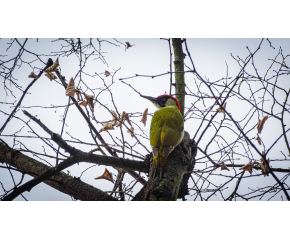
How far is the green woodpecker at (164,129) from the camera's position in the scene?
2312mm

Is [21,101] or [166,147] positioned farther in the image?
[21,101]

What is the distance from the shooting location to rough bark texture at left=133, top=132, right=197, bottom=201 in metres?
1.93

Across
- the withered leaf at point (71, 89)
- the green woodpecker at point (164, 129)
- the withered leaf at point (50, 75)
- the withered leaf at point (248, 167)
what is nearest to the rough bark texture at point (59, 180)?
the green woodpecker at point (164, 129)

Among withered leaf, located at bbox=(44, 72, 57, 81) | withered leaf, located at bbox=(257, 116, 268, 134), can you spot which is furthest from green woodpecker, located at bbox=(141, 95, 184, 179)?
withered leaf, located at bbox=(44, 72, 57, 81)

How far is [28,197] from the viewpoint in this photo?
8.09 ft

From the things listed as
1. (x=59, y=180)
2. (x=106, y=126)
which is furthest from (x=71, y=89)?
(x=59, y=180)

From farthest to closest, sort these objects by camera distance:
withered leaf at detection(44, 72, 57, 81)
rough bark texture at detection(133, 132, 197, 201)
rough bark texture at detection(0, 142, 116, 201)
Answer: withered leaf at detection(44, 72, 57, 81)
rough bark texture at detection(0, 142, 116, 201)
rough bark texture at detection(133, 132, 197, 201)

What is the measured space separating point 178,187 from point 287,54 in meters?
1.95

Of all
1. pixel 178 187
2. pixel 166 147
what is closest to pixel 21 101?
pixel 166 147

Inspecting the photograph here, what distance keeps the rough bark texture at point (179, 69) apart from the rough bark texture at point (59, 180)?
4.62 feet

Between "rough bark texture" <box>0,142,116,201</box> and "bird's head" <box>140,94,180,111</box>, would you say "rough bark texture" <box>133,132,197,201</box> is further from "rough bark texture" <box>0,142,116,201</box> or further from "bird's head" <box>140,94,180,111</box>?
"bird's head" <box>140,94,180,111</box>

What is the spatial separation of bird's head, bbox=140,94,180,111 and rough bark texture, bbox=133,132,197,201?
1.81 feet

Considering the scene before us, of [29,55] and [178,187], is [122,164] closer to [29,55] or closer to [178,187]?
[178,187]

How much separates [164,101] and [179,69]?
415 millimetres
